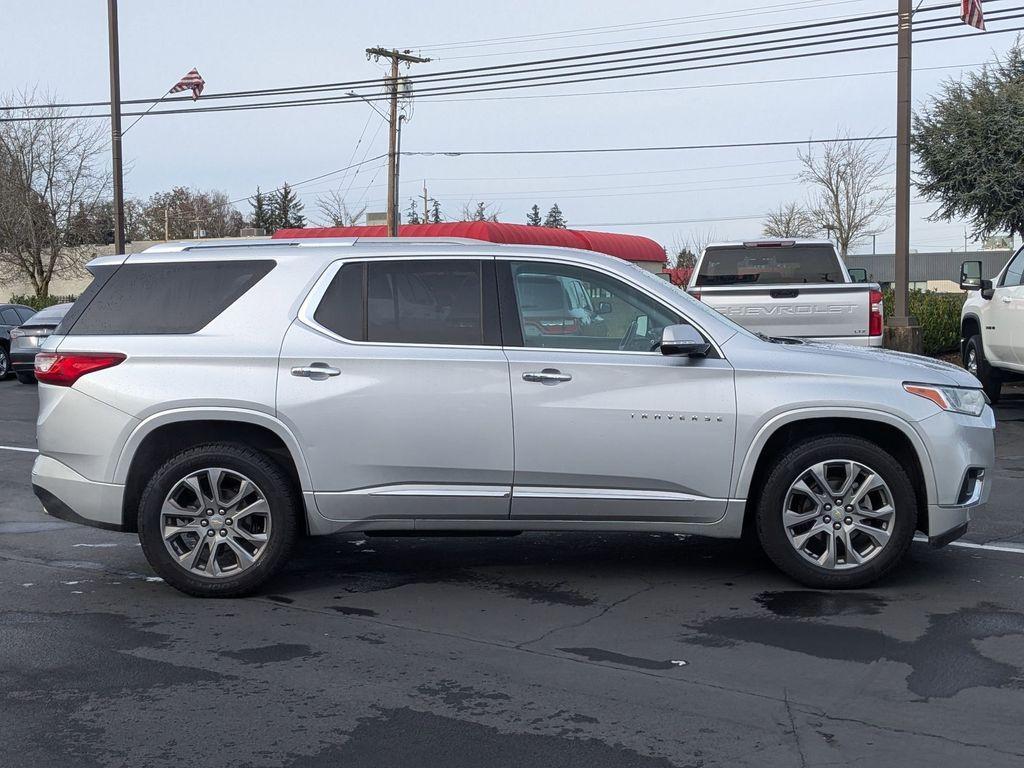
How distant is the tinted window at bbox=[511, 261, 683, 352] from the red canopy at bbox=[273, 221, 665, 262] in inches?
1028

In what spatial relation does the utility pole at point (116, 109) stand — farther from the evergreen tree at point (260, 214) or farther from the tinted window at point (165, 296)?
the evergreen tree at point (260, 214)

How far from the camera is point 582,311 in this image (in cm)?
629

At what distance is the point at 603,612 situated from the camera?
5855 mm

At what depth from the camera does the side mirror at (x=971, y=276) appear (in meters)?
13.1

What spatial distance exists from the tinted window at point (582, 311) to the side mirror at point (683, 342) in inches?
7.1

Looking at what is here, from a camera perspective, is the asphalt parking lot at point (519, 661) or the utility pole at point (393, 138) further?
the utility pole at point (393, 138)

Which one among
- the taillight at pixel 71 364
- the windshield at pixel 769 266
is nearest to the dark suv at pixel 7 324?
the windshield at pixel 769 266

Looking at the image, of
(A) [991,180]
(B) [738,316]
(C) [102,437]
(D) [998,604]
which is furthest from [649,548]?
(A) [991,180]

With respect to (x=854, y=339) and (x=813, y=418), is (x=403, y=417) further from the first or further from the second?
(x=854, y=339)

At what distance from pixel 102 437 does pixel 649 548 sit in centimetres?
324

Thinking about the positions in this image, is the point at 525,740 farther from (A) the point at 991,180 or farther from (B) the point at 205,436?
(A) the point at 991,180

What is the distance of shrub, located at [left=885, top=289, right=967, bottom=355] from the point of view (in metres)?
20.9

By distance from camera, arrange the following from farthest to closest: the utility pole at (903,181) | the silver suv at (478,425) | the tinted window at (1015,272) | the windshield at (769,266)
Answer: the utility pole at (903,181) → the windshield at (769,266) → the tinted window at (1015,272) → the silver suv at (478,425)

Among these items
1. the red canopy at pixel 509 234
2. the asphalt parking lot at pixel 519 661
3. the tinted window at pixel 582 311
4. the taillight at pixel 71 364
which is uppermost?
the red canopy at pixel 509 234
